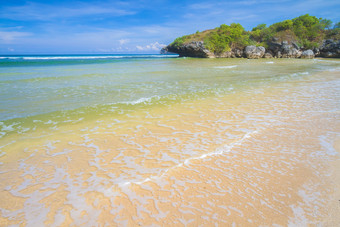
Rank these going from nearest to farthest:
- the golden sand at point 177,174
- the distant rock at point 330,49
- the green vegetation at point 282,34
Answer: the golden sand at point 177,174 → the distant rock at point 330,49 → the green vegetation at point 282,34

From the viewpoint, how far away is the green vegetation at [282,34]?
51.6 m

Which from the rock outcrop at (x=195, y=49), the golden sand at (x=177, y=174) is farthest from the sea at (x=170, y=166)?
the rock outcrop at (x=195, y=49)

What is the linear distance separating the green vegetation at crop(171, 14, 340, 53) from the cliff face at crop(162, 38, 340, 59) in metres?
1.29

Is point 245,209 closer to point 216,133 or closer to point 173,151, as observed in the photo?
point 173,151

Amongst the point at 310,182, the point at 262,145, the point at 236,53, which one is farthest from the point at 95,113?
the point at 236,53

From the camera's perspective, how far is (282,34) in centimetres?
5281

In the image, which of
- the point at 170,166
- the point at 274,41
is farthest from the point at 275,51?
the point at 170,166

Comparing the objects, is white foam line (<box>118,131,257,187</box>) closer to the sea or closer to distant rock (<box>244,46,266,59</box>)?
the sea

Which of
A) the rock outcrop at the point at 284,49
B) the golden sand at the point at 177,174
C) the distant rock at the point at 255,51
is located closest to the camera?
the golden sand at the point at 177,174

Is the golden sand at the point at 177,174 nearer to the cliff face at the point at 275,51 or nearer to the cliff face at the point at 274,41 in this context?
the cliff face at the point at 275,51

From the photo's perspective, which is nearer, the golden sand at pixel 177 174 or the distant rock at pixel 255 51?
the golden sand at pixel 177 174

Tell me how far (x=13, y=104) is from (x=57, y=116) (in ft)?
9.47

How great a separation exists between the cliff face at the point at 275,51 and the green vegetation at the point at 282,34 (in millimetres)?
1294

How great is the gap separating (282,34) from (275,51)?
601cm
